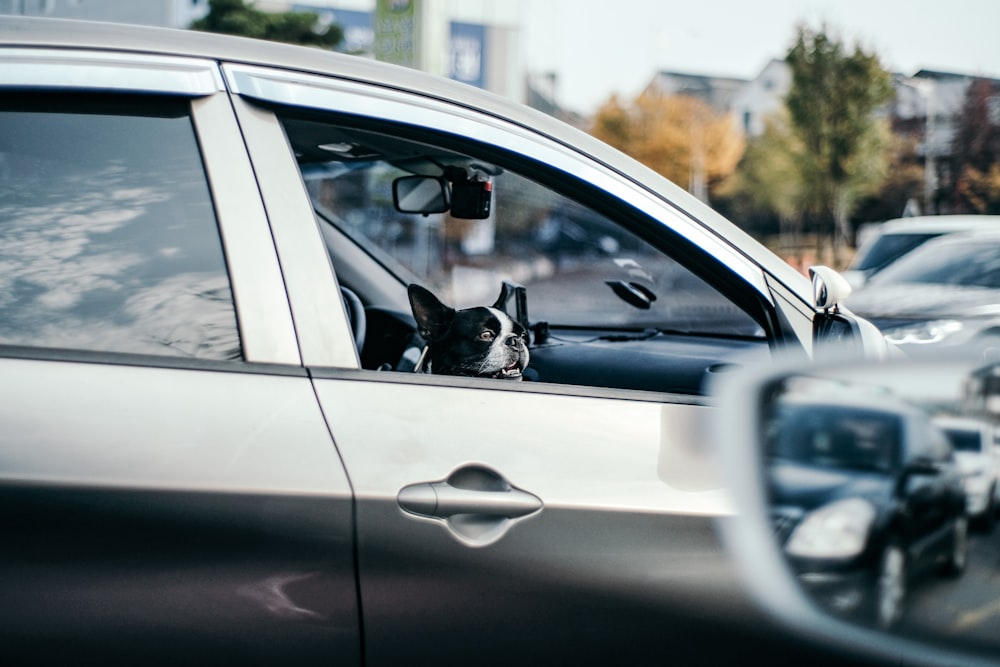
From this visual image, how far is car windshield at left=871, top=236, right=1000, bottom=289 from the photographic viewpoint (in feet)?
24.9

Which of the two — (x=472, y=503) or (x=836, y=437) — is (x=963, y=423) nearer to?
(x=836, y=437)

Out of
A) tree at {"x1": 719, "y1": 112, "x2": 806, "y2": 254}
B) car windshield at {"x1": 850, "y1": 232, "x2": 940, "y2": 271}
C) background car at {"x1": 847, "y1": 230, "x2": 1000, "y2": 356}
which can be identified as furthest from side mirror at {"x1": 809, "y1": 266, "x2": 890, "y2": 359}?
tree at {"x1": 719, "y1": 112, "x2": 806, "y2": 254}

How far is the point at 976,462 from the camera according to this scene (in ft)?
3.54

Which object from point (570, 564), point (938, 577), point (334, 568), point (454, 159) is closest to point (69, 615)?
point (334, 568)

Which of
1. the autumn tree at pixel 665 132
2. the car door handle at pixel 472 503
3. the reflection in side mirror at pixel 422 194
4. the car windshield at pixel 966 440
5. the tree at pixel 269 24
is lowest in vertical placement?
the car door handle at pixel 472 503


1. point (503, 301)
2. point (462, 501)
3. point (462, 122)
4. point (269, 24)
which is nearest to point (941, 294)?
point (503, 301)

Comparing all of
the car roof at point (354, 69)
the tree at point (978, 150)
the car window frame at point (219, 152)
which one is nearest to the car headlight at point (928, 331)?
the car roof at point (354, 69)

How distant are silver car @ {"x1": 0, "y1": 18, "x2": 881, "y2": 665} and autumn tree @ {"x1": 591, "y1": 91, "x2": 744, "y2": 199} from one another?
45315 mm

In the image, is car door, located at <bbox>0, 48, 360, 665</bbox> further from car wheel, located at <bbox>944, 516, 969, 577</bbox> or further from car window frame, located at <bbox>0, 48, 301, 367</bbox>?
car wheel, located at <bbox>944, 516, 969, 577</bbox>

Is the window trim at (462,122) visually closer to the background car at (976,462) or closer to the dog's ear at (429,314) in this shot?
the background car at (976,462)

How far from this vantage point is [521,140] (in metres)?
1.96

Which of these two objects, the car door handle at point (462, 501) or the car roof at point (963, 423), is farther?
the car door handle at point (462, 501)

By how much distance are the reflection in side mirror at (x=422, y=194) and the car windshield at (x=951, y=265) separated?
5.58m

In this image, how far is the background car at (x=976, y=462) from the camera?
3.55 ft
